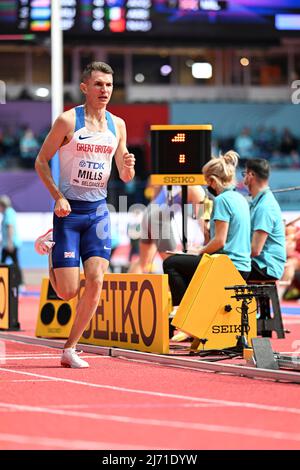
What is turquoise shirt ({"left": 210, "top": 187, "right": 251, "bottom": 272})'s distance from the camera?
10.5m

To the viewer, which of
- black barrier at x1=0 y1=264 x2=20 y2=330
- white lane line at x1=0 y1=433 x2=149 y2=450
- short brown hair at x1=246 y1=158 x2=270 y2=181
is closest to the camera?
white lane line at x1=0 y1=433 x2=149 y2=450

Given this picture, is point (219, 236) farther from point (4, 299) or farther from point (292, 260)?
point (292, 260)

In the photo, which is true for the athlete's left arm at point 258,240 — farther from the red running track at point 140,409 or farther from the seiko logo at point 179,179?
the red running track at point 140,409

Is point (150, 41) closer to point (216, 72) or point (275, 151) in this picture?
point (275, 151)

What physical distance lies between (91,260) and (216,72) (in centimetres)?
2840

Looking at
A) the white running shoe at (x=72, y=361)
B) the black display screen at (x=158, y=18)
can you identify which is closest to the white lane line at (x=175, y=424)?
the white running shoe at (x=72, y=361)

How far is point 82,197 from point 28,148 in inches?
885

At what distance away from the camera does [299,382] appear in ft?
25.7

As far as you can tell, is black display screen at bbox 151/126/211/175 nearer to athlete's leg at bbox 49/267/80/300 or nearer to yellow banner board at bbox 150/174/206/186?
yellow banner board at bbox 150/174/206/186

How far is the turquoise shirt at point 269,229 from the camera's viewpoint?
1146cm

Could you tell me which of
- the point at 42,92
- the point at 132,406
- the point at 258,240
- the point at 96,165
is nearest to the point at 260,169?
the point at 258,240

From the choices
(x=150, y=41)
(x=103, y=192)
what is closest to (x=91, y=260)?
(x=103, y=192)

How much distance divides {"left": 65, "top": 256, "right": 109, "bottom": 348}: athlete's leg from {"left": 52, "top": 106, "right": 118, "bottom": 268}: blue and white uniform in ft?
0.28

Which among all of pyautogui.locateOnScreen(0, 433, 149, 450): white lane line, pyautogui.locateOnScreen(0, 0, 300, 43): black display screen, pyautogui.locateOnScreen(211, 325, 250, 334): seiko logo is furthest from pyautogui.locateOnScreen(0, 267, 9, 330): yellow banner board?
pyautogui.locateOnScreen(0, 0, 300, 43): black display screen
